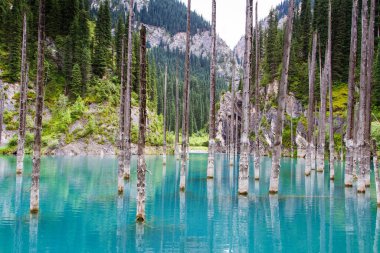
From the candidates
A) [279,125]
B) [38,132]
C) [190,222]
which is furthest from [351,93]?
[38,132]

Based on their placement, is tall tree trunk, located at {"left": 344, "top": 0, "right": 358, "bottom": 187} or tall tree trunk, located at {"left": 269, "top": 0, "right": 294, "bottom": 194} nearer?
tall tree trunk, located at {"left": 269, "top": 0, "right": 294, "bottom": 194}

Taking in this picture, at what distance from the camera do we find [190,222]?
14562 mm

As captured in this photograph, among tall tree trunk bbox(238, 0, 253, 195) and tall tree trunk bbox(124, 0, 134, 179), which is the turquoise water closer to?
tall tree trunk bbox(238, 0, 253, 195)

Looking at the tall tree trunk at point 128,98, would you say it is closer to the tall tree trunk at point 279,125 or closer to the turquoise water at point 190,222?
the turquoise water at point 190,222

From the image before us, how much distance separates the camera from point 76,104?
240 ft

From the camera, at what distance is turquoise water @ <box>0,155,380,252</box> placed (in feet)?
36.5

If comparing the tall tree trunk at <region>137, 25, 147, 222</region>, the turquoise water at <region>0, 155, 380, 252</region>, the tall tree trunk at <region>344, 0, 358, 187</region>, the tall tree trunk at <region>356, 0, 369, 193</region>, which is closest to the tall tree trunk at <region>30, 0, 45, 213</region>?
the turquoise water at <region>0, 155, 380, 252</region>

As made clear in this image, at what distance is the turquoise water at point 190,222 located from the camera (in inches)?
438

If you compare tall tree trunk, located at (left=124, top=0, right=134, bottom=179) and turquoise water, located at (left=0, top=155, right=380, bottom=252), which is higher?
tall tree trunk, located at (left=124, top=0, right=134, bottom=179)

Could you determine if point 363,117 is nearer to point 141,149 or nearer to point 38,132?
point 141,149

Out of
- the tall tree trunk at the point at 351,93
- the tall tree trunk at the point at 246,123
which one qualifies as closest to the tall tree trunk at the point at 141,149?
the tall tree trunk at the point at 246,123

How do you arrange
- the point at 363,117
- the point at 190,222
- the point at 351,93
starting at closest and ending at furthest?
the point at 190,222
the point at 363,117
the point at 351,93

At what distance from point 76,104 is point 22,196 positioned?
182ft

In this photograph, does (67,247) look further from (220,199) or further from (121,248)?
(220,199)
